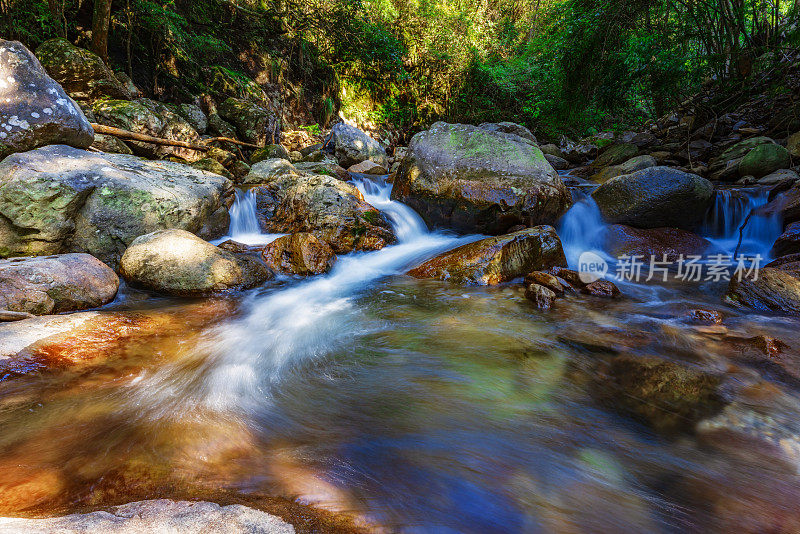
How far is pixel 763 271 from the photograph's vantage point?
4.04 meters

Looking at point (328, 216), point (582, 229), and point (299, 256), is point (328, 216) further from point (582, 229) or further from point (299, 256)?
point (582, 229)

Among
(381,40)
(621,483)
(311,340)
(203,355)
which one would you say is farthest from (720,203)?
(381,40)

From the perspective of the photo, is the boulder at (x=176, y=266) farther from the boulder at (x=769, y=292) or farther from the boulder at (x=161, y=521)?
the boulder at (x=769, y=292)

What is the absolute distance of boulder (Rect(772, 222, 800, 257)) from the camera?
4.97 meters

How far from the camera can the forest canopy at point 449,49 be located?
834 centimetres

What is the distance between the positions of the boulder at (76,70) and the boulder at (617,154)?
13224 mm

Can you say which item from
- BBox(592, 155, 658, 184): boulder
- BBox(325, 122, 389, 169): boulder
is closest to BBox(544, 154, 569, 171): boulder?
BBox(592, 155, 658, 184): boulder

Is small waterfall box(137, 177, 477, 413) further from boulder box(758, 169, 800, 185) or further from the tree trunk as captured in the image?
the tree trunk

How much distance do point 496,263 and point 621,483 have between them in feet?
10.2

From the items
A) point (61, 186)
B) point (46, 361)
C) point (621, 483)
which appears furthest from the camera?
point (61, 186)

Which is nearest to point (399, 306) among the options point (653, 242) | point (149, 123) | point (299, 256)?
point (299, 256)

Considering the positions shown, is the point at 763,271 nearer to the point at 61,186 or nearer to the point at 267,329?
the point at 267,329

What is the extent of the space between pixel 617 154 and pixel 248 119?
37.2 ft

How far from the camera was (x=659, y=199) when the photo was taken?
6.14 metres
